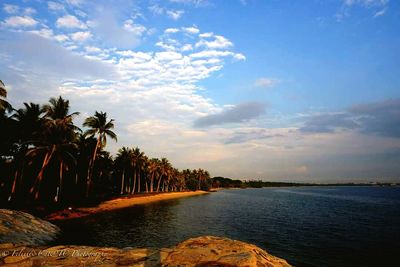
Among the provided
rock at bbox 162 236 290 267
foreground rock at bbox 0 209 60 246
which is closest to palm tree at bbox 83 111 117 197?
foreground rock at bbox 0 209 60 246

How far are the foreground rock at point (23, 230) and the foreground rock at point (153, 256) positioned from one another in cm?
929

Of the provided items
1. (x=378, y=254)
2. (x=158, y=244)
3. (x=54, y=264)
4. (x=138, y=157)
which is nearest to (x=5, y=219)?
(x=158, y=244)

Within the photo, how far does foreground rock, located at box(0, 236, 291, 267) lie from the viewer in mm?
9191

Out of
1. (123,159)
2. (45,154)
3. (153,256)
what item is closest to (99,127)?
(45,154)

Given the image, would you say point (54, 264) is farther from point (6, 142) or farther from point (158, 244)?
point (6, 142)

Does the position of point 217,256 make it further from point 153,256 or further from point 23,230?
point 23,230

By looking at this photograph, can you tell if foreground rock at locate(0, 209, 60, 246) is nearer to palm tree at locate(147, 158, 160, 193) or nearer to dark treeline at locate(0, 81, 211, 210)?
dark treeline at locate(0, 81, 211, 210)

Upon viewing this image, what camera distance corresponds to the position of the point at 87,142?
61.7 meters

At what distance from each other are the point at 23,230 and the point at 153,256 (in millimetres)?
17154

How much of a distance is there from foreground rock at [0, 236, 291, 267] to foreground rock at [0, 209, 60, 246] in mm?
9286

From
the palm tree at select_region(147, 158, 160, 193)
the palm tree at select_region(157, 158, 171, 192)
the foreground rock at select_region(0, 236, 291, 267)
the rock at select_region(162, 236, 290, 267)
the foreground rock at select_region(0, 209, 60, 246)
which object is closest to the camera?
the rock at select_region(162, 236, 290, 267)

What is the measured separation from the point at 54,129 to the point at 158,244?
→ 2889 cm

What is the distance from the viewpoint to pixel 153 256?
33.6ft

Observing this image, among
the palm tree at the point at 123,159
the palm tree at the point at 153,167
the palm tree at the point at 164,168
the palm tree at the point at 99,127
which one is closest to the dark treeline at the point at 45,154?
the palm tree at the point at 99,127
